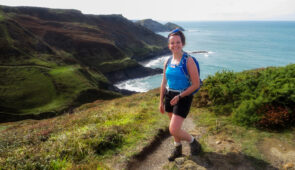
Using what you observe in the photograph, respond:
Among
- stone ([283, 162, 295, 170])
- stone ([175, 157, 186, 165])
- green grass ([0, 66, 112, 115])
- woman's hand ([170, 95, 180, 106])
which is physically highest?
woman's hand ([170, 95, 180, 106])

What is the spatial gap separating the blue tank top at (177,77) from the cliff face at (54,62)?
42.1 m

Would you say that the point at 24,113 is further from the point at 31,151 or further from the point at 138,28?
the point at 138,28

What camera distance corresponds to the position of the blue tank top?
459 cm

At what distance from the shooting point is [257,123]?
7105 mm

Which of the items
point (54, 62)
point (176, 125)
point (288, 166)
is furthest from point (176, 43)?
point (54, 62)

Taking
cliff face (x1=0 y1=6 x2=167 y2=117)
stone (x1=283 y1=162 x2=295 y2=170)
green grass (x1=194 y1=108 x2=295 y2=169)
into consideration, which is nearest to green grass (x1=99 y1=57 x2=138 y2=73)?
cliff face (x1=0 y1=6 x2=167 y2=117)

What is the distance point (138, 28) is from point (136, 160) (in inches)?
5910

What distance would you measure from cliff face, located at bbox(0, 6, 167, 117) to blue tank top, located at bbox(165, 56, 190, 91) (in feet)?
138

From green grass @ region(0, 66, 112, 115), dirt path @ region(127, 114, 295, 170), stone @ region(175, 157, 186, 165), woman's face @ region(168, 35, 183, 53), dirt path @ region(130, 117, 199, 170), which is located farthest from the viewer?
green grass @ region(0, 66, 112, 115)

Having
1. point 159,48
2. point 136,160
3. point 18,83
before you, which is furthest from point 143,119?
point 159,48

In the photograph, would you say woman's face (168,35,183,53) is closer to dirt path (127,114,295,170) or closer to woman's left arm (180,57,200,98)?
woman's left arm (180,57,200,98)

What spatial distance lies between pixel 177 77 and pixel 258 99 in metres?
4.40

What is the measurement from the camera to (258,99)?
7508 mm

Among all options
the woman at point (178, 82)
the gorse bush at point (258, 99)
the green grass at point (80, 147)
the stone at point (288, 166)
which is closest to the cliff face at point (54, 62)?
the green grass at point (80, 147)
